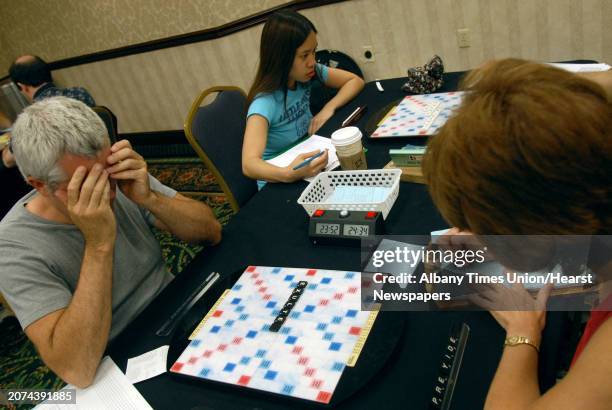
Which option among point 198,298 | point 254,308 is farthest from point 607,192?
point 198,298

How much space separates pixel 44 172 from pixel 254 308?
59 cm

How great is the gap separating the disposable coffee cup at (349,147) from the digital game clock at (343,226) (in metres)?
0.25

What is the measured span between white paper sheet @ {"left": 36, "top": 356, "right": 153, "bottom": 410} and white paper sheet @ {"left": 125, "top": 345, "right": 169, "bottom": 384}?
2 centimetres

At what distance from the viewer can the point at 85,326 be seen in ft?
3.33

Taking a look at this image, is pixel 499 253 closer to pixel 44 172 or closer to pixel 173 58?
pixel 44 172

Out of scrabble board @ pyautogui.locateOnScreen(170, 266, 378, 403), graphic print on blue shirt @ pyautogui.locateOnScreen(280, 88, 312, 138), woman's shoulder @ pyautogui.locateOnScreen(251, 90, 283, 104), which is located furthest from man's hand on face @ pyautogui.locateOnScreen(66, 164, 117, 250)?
graphic print on blue shirt @ pyautogui.locateOnScreen(280, 88, 312, 138)

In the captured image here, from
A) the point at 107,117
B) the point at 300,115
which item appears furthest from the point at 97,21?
the point at 300,115

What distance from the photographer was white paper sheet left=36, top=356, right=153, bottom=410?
35.1 inches

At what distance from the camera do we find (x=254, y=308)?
1.00 meters

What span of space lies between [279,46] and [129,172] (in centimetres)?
89

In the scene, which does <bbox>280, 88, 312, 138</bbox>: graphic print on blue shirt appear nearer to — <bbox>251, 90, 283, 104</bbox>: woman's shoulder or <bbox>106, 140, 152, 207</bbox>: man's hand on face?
<bbox>251, 90, 283, 104</bbox>: woman's shoulder

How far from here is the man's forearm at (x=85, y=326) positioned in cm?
97

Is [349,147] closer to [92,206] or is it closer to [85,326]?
[92,206]

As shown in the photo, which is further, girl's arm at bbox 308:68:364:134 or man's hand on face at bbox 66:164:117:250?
girl's arm at bbox 308:68:364:134
